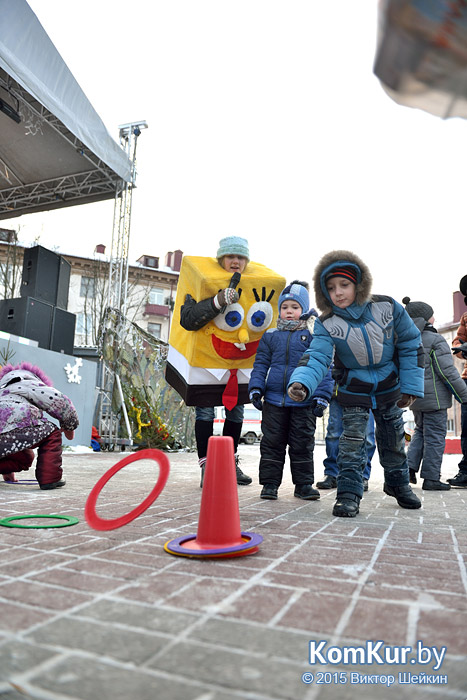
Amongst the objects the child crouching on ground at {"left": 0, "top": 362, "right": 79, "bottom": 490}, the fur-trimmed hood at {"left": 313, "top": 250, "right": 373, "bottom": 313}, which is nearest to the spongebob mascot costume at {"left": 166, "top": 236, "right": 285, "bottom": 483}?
the fur-trimmed hood at {"left": 313, "top": 250, "right": 373, "bottom": 313}

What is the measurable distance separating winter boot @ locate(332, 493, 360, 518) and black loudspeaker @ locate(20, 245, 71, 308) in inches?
331

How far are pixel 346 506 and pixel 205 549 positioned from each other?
1295 mm

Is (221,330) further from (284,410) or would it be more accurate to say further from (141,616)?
(141,616)

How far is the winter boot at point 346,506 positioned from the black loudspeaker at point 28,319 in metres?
7.61

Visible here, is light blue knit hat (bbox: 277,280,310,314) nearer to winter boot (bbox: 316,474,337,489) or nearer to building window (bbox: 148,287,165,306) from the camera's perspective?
winter boot (bbox: 316,474,337,489)

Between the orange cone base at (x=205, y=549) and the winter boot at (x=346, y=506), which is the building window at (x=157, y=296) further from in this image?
the orange cone base at (x=205, y=549)

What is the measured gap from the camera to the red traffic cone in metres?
1.96

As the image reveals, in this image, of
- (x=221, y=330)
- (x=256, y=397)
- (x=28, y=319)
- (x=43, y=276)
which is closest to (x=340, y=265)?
(x=256, y=397)

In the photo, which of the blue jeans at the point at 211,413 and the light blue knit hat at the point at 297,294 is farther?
the blue jeans at the point at 211,413

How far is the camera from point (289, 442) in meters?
3.81

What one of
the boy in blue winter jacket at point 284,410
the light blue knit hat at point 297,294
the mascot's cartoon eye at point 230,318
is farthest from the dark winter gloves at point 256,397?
the light blue knit hat at point 297,294

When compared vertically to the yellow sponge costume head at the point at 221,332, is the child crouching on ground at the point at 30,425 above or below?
below

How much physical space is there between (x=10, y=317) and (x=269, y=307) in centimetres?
679

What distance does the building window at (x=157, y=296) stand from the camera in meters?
37.3
